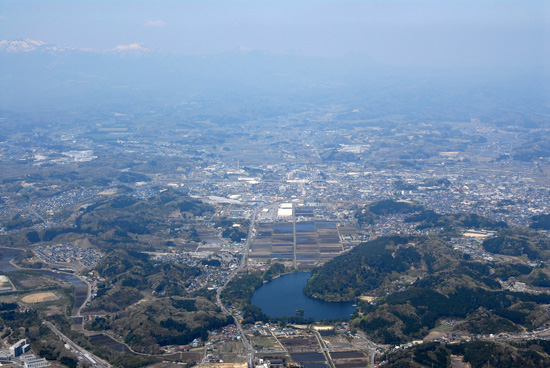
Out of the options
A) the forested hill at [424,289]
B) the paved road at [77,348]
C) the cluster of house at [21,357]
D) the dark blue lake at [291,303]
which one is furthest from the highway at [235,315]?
the cluster of house at [21,357]

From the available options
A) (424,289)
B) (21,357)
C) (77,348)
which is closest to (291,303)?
(424,289)

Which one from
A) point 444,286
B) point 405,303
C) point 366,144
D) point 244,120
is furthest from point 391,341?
point 244,120

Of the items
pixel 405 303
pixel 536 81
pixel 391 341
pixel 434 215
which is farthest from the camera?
pixel 536 81

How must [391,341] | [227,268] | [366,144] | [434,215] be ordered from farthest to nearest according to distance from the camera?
1. [366,144]
2. [434,215]
3. [227,268]
4. [391,341]

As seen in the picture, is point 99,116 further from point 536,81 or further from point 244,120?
point 536,81

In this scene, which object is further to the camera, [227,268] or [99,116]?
[99,116]

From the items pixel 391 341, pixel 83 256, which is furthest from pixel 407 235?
pixel 83 256
